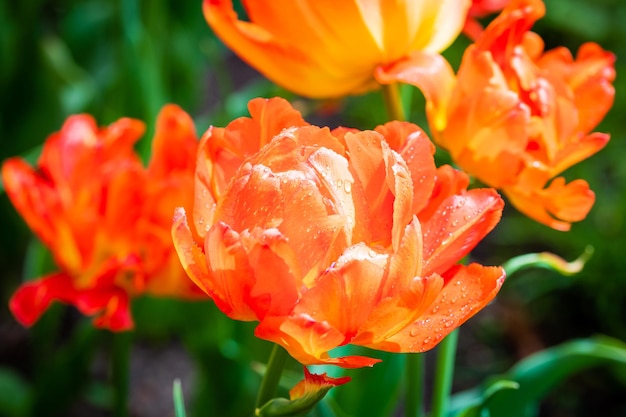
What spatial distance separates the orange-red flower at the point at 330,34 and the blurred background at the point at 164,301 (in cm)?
45

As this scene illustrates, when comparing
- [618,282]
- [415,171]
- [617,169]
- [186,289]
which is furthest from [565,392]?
[415,171]

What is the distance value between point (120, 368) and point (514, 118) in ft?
1.64

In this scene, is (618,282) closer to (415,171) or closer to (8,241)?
(8,241)

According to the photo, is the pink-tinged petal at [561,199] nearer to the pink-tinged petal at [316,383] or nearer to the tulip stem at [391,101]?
the tulip stem at [391,101]

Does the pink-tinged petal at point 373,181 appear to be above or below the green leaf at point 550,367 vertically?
above

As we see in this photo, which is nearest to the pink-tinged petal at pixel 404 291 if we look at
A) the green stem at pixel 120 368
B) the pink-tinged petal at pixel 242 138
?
the pink-tinged petal at pixel 242 138

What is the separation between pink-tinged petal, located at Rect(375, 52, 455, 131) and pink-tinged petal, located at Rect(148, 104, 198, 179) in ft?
0.70

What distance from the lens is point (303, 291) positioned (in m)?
0.42

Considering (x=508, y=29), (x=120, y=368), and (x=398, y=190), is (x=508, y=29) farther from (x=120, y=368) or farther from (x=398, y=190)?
(x=120, y=368)

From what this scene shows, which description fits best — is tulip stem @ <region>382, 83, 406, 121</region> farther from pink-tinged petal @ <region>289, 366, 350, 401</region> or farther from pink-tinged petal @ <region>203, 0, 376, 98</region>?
pink-tinged petal @ <region>289, 366, 350, 401</region>

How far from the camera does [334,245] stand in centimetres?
42

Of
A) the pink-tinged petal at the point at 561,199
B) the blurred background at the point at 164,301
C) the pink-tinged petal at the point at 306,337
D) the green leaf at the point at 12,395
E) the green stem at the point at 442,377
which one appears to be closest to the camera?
the pink-tinged petal at the point at 306,337

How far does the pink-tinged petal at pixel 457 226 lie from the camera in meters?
0.44

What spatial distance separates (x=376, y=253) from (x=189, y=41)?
1444 mm
